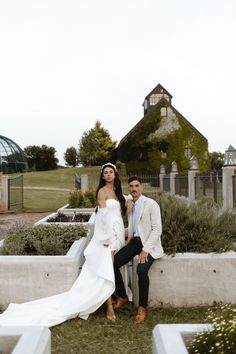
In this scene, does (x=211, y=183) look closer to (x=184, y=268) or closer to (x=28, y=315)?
(x=184, y=268)

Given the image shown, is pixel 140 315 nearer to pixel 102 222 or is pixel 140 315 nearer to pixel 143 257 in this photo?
pixel 143 257

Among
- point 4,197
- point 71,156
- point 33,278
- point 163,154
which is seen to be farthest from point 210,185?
point 71,156

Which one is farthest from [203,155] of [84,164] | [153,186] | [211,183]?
[211,183]

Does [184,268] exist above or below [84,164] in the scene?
below

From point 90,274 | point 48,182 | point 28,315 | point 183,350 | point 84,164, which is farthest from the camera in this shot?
point 84,164

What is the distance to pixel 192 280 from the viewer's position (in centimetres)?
573

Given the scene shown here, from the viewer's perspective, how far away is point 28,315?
A: 5.20 metres

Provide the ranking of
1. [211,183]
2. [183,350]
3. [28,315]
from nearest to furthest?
[183,350]
[28,315]
[211,183]

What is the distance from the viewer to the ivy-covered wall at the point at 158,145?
47.8 meters

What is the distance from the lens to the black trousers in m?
5.36

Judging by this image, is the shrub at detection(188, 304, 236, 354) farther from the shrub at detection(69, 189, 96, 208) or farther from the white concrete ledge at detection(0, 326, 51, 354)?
the shrub at detection(69, 189, 96, 208)

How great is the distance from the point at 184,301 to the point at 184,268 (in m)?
0.45

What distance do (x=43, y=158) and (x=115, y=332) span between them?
74.9 meters

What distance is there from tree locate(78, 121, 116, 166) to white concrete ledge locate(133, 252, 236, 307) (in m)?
58.0
